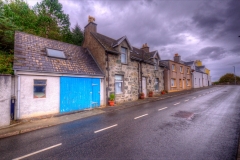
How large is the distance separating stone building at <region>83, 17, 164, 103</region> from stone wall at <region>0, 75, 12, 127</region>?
774 cm

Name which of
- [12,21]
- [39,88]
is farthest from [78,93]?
[12,21]

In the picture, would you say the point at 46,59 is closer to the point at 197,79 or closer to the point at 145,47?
the point at 145,47

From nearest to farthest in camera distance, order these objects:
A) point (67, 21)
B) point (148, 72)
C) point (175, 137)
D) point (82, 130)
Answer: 1. point (175, 137)
2. point (82, 130)
3. point (148, 72)
4. point (67, 21)

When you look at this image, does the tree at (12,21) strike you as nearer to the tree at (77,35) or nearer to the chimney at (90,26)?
the tree at (77,35)

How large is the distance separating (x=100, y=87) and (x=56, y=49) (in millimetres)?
5440

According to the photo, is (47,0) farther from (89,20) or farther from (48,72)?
(48,72)

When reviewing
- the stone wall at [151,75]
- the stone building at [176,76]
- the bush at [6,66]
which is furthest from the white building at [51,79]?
the stone building at [176,76]

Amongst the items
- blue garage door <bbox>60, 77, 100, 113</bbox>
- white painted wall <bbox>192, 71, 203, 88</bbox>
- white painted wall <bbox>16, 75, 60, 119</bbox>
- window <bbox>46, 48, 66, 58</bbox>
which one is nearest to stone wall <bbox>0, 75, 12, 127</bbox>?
white painted wall <bbox>16, 75, 60, 119</bbox>

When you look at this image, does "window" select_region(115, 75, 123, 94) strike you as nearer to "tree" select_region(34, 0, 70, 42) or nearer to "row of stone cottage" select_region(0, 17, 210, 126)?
"row of stone cottage" select_region(0, 17, 210, 126)

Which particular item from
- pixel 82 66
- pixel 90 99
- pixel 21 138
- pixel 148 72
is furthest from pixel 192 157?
pixel 148 72

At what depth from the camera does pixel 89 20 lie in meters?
16.1

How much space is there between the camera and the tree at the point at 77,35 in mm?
25391

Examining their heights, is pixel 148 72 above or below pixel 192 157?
above

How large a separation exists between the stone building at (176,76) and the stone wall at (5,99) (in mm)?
23175
